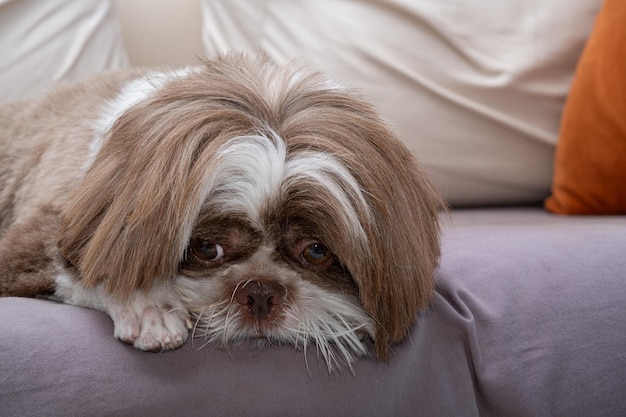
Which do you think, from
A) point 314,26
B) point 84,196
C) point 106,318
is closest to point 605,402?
point 106,318

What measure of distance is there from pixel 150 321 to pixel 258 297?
8.7 inches

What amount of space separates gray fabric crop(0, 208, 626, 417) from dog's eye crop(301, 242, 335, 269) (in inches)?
7.5

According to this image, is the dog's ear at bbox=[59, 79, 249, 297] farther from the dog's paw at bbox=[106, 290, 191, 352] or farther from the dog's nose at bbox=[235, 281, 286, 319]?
the dog's nose at bbox=[235, 281, 286, 319]

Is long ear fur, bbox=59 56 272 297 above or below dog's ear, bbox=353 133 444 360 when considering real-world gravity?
above

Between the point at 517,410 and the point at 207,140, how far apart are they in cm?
87

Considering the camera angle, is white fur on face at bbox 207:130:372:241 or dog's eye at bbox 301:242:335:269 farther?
dog's eye at bbox 301:242:335:269

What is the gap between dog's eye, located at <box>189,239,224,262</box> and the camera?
158cm

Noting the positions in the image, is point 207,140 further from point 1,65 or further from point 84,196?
point 1,65

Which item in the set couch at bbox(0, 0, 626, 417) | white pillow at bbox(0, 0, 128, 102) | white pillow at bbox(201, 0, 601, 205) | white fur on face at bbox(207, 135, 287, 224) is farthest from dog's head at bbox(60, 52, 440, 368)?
white pillow at bbox(0, 0, 128, 102)

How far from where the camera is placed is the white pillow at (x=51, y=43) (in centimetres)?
261

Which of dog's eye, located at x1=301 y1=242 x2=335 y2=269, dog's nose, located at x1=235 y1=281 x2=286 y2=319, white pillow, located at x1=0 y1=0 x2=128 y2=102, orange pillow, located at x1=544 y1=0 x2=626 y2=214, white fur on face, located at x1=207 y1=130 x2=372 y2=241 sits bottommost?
orange pillow, located at x1=544 y1=0 x2=626 y2=214

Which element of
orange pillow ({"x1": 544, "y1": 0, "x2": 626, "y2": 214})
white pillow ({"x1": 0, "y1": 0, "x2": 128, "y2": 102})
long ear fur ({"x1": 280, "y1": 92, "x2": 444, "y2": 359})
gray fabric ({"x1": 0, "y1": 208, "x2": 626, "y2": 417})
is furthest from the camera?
white pillow ({"x1": 0, "y1": 0, "x2": 128, "y2": 102})

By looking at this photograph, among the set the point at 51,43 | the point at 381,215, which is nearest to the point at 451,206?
the point at 381,215

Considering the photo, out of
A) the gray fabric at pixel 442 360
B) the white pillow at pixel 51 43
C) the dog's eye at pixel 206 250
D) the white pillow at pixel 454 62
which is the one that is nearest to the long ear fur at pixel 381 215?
the gray fabric at pixel 442 360
